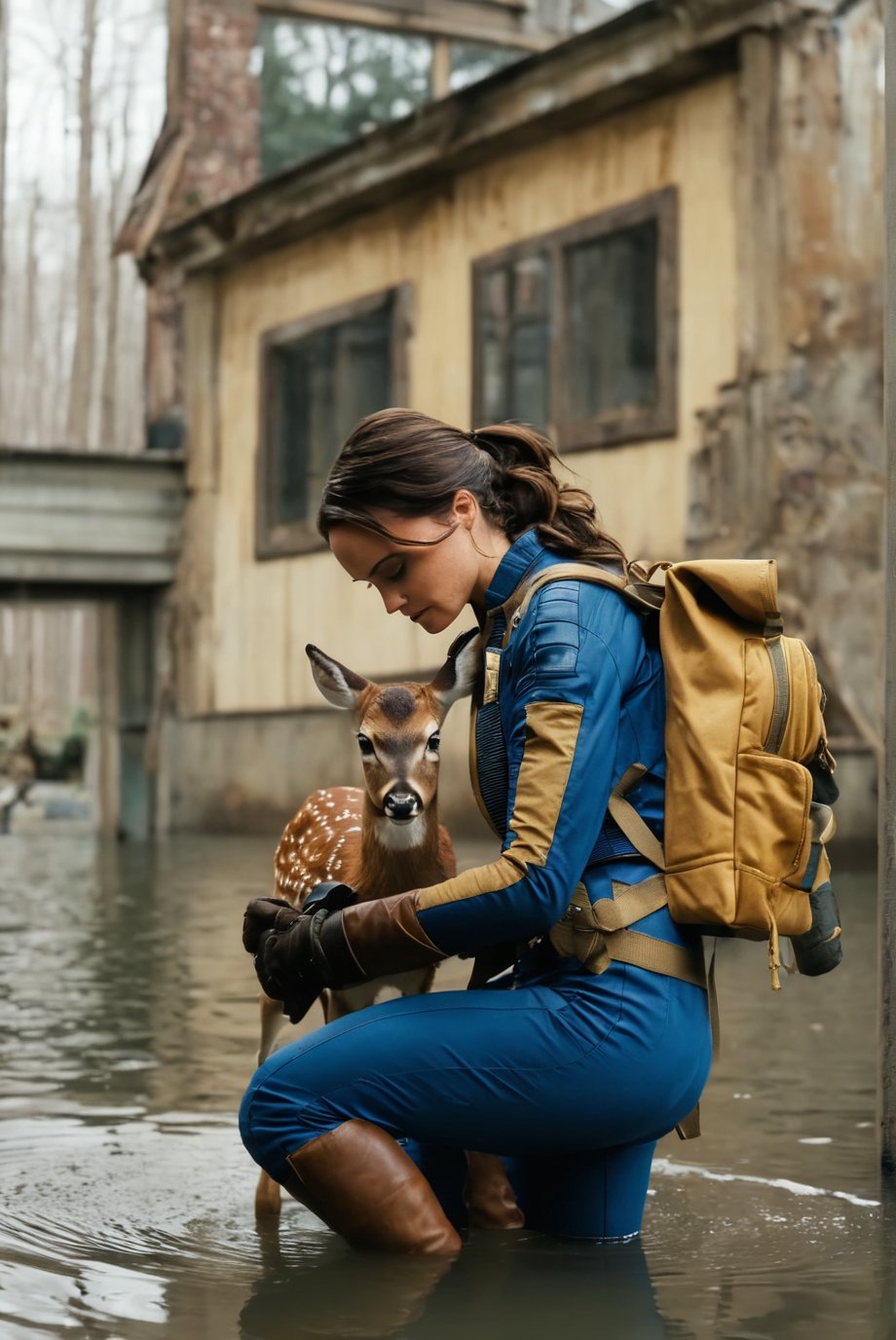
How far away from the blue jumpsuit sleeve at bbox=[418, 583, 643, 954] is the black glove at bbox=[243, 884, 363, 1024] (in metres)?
0.21

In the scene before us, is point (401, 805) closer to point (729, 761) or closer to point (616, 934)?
point (616, 934)

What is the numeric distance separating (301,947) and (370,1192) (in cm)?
50

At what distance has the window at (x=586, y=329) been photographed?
54.5 feet

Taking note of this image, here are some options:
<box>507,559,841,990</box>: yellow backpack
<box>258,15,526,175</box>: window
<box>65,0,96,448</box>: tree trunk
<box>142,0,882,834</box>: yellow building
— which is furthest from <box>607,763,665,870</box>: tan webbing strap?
<box>65,0,96,448</box>: tree trunk

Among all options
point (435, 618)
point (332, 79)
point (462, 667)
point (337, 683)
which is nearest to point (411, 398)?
point (332, 79)

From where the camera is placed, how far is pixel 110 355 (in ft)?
172

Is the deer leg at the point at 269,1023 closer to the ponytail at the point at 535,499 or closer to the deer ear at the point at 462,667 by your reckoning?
the deer ear at the point at 462,667

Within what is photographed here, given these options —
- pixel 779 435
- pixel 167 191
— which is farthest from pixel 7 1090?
pixel 167 191

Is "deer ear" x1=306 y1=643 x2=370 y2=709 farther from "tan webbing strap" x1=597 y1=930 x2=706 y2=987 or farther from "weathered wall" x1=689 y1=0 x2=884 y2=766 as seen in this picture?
"weathered wall" x1=689 y1=0 x2=884 y2=766

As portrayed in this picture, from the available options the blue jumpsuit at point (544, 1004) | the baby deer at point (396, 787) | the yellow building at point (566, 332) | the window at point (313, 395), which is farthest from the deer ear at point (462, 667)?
the window at point (313, 395)

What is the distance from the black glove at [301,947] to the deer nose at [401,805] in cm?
55

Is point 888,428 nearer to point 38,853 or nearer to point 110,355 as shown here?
point 38,853

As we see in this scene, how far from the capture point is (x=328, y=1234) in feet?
15.4

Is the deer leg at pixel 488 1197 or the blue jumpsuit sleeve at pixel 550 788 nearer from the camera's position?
the blue jumpsuit sleeve at pixel 550 788
